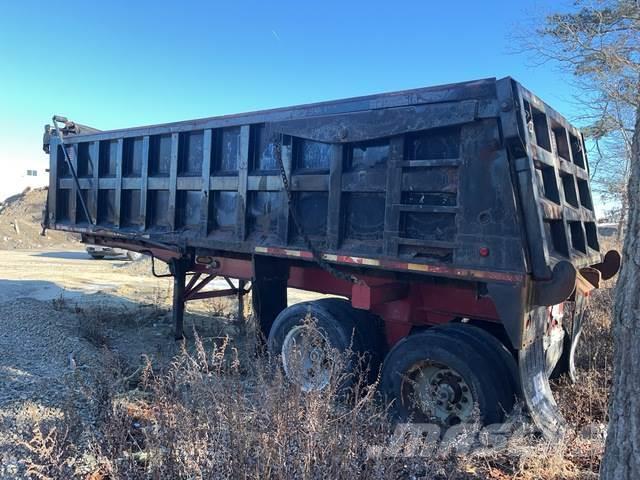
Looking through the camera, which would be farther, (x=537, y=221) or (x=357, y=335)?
(x=357, y=335)

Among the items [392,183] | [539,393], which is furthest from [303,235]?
[539,393]

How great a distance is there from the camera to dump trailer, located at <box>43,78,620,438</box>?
3.65 m

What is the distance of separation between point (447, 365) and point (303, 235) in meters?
1.85

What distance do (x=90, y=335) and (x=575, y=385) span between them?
19.6 ft

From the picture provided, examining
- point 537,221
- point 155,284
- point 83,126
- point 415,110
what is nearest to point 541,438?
point 537,221

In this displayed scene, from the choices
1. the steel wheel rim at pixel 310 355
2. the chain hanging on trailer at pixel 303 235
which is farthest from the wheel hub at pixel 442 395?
the chain hanging on trailer at pixel 303 235

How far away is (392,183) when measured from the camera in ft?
13.8

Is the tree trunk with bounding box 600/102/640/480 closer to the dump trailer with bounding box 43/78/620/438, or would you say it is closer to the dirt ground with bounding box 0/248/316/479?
the dump trailer with bounding box 43/78/620/438

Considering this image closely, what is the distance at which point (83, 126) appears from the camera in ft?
28.1

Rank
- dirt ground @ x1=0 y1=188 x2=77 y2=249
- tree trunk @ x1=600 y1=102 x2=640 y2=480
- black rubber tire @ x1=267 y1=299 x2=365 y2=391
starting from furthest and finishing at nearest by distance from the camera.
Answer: dirt ground @ x1=0 y1=188 x2=77 y2=249 → black rubber tire @ x1=267 y1=299 x2=365 y2=391 → tree trunk @ x1=600 y1=102 x2=640 y2=480

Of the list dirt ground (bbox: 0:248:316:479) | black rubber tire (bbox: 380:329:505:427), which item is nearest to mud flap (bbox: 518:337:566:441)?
black rubber tire (bbox: 380:329:505:427)

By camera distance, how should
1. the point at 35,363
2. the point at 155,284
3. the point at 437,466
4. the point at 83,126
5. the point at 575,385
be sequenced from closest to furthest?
the point at 437,466
the point at 575,385
the point at 35,363
the point at 83,126
the point at 155,284

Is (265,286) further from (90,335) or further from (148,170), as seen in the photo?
(90,335)

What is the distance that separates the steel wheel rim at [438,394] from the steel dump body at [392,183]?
2.69 feet
